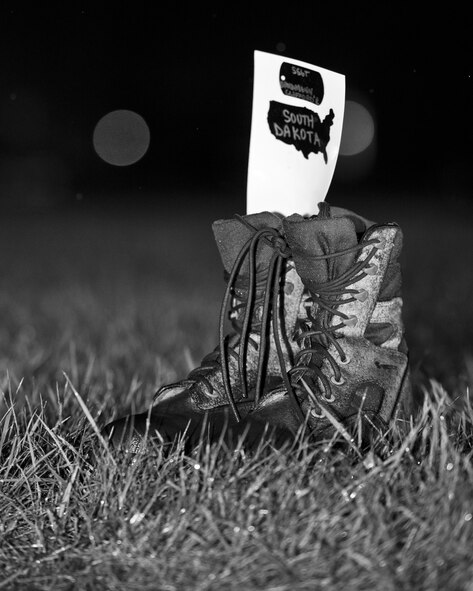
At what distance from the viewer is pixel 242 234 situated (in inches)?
76.9

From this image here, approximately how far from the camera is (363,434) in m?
1.76

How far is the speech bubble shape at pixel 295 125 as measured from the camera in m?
2.02

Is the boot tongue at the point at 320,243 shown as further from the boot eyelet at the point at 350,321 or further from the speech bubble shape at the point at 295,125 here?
the speech bubble shape at the point at 295,125

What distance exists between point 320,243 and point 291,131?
34 centimetres

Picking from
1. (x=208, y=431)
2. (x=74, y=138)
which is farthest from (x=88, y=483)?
(x=74, y=138)

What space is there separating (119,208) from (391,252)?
997 centimetres

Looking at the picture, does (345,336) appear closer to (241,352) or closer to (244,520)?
(241,352)

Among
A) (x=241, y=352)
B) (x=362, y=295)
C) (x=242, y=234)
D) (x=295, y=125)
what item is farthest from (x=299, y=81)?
(x=241, y=352)

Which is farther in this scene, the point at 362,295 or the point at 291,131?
the point at 291,131

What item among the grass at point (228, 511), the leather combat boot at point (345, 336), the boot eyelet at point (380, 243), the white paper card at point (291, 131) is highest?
the white paper card at point (291, 131)

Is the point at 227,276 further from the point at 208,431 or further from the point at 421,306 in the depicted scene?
the point at 421,306

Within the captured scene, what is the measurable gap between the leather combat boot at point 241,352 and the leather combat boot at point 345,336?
0.18ft

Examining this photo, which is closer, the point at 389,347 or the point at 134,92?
the point at 389,347

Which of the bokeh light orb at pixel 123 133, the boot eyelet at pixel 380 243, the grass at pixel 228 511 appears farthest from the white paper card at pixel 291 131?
the bokeh light orb at pixel 123 133
